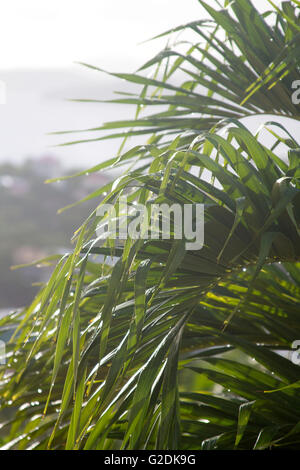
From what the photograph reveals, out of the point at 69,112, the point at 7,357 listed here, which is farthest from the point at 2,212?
the point at 7,357

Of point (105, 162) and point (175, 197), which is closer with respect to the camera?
point (175, 197)

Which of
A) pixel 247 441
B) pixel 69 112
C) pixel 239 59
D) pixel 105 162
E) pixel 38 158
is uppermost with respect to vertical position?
pixel 69 112

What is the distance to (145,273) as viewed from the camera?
43cm

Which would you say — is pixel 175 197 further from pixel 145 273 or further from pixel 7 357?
pixel 7 357

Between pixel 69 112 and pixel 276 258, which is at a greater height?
pixel 69 112

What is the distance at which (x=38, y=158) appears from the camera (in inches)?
235

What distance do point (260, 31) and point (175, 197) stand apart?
309 mm

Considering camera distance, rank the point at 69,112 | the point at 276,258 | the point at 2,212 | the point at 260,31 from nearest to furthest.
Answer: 1. the point at 276,258
2. the point at 260,31
3. the point at 2,212
4. the point at 69,112

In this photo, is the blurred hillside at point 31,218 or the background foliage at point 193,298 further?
the blurred hillside at point 31,218

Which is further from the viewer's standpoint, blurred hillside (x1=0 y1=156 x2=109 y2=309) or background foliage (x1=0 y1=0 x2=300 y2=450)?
blurred hillside (x1=0 y1=156 x2=109 y2=309)

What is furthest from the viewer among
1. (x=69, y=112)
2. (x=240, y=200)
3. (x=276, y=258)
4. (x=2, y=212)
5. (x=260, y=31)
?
(x=69, y=112)

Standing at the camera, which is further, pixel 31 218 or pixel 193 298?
pixel 31 218

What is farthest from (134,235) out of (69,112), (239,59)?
(69,112)

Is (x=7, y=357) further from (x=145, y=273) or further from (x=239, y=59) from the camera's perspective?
(x=239, y=59)
